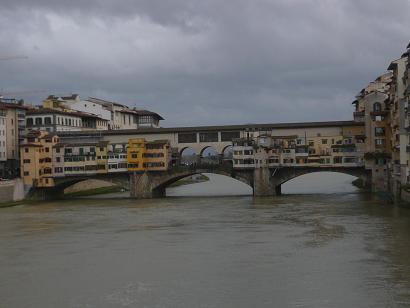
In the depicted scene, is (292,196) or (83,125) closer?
(292,196)

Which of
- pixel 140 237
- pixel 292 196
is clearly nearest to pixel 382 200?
pixel 292 196

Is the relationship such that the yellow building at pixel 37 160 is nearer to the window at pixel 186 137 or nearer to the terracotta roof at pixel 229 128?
the terracotta roof at pixel 229 128

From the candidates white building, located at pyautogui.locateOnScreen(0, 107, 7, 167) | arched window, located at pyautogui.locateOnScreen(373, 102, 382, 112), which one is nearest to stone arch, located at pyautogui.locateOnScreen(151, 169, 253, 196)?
arched window, located at pyautogui.locateOnScreen(373, 102, 382, 112)

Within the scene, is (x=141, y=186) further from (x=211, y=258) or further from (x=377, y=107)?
(x=211, y=258)

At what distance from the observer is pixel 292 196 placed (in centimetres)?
4872

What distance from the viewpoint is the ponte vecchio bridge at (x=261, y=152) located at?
50094 mm

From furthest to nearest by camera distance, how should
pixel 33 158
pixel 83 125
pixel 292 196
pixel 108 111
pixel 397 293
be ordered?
pixel 108 111, pixel 83 125, pixel 33 158, pixel 292 196, pixel 397 293

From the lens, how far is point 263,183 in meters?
50.1

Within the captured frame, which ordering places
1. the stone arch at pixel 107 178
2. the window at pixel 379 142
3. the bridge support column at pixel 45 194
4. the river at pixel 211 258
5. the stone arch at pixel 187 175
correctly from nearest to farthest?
the river at pixel 211 258, the window at pixel 379 142, the stone arch at pixel 187 175, the bridge support column at pixel 45 194, the stone arch at pixel 107 178

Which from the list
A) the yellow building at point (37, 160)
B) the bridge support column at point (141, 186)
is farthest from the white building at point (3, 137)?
the bridge support column at point (141, 186)

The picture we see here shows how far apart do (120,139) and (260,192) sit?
14429 millimetres

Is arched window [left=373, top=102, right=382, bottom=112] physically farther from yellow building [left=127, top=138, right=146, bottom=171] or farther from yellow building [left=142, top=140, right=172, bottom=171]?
yellow building [left=127, top=138, right=146, bottom=171]

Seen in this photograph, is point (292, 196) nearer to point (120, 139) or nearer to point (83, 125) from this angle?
point (120, 139)

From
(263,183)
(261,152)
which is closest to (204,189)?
(261,152)
